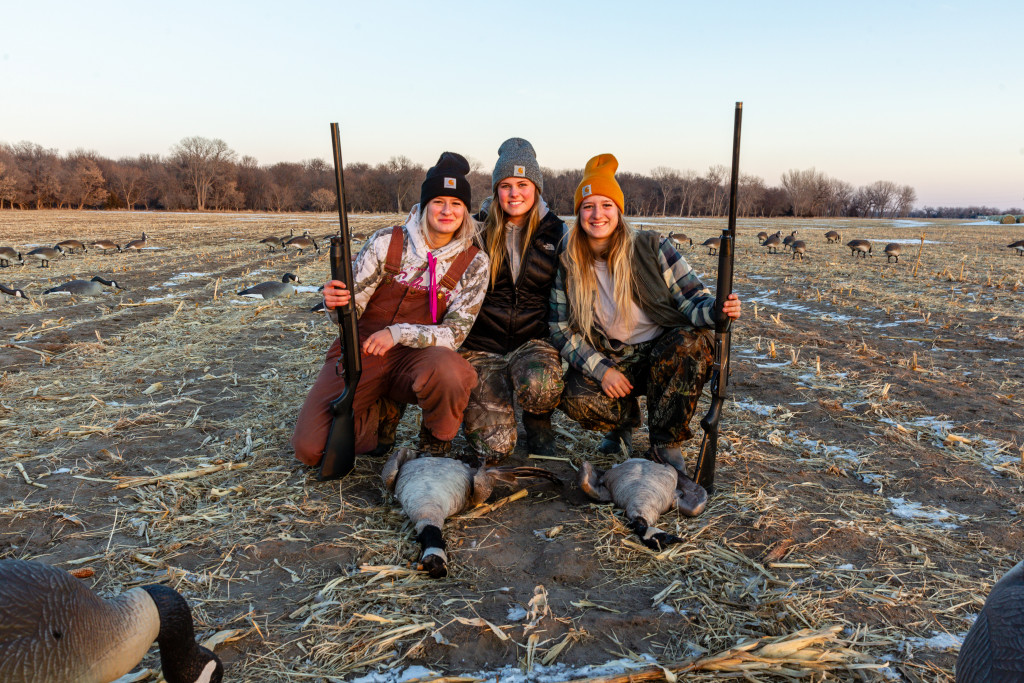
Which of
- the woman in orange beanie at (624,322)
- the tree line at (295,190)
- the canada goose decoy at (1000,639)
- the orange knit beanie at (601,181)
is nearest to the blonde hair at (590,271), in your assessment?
the woman in orange beanie at (624,322)

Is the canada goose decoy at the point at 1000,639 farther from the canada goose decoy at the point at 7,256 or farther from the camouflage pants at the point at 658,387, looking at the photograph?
the canada goose decoy at the point at 7,256

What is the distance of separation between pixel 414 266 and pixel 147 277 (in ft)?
37.7

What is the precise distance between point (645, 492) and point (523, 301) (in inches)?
60.8

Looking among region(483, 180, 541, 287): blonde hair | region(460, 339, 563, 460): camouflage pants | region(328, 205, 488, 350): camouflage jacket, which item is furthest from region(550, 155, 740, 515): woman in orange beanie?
region(328, 205, 488, 350): camouflage jacket

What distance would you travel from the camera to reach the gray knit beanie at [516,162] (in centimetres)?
380

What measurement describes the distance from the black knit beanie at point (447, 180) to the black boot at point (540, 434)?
147 cm

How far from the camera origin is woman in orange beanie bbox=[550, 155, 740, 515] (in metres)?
3.62

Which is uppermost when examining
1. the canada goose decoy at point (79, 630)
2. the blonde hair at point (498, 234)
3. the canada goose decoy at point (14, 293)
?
the blonde hair at point (498, 234)

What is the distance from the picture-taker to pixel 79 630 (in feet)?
5.31

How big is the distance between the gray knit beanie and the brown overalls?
52cm

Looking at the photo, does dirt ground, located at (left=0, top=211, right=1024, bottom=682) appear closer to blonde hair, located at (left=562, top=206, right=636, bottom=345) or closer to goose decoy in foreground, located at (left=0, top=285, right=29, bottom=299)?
blonde hair, located at (left=562, top=206, right=636, bottom=345)

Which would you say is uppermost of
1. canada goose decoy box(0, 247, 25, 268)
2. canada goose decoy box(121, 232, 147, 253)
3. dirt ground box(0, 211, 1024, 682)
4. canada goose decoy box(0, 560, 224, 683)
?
canada goose decoy box(121, 232, 147, 253)

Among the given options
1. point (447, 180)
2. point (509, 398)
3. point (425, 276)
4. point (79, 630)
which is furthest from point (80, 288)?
point (79, 630)

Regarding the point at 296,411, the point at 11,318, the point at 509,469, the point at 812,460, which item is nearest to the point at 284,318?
the point at 11,318
